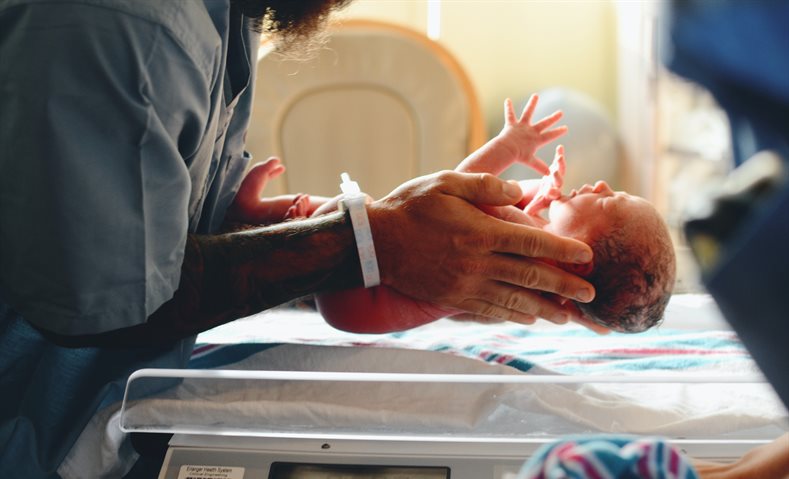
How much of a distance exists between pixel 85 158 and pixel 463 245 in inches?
18.7

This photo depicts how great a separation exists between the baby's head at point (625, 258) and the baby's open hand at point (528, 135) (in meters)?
0.20

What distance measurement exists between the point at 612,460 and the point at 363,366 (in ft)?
2.27

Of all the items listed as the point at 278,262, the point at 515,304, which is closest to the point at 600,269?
the point at 515,304

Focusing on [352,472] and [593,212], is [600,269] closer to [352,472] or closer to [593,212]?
[593,212]

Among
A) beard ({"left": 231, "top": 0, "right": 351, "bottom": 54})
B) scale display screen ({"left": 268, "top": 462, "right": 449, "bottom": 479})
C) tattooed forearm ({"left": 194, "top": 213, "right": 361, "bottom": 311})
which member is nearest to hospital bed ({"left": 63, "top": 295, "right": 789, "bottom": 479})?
scale display screen ({"left": 268, "top": 462, "right": 449, "bottom": 479})

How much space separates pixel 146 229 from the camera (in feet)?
3.04

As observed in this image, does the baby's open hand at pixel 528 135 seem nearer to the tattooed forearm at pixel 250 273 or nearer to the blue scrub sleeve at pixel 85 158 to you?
the tattooed forearm at pixel 250 273

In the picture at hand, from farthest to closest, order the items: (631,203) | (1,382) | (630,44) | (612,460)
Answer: (630,44) → (631,203) → (1,382) → (612,460)

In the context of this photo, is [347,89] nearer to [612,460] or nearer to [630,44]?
[630,44]

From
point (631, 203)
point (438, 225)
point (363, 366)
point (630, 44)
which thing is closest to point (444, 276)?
point (438, 225)

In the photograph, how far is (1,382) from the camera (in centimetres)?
109

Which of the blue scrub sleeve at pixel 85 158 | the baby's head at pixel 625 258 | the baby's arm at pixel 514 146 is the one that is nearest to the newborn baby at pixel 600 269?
the baby's head at pixel 625 258

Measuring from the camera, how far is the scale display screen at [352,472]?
0.90m

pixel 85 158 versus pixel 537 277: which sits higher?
pixel 85 158
